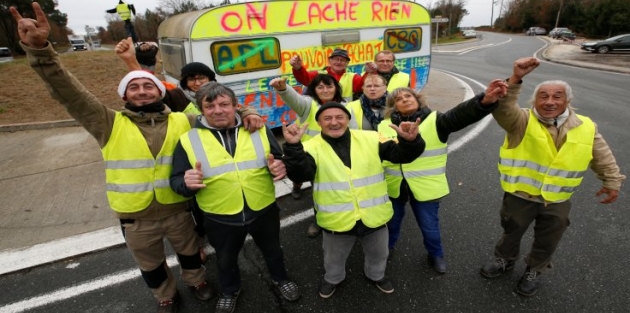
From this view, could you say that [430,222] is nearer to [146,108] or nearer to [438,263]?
[438,263]

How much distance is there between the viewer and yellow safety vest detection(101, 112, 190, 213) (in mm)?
2172

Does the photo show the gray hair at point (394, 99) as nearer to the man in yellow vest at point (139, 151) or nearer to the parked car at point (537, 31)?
the man in yellow vest at point (139, 151)

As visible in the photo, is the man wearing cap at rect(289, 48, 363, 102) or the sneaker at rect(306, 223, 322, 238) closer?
the sneaker at rect(306, 223, 322, 238)

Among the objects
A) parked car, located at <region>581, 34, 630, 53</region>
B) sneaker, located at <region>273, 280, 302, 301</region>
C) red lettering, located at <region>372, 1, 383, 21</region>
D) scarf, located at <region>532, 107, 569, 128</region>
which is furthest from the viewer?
parked car, located at <region>581, 34, 630, 53</region>

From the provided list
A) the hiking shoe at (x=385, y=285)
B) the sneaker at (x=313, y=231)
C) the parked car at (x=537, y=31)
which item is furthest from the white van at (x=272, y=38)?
the parked car at (x=537, y=31)

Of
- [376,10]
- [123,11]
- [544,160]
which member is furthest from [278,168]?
[376,10]

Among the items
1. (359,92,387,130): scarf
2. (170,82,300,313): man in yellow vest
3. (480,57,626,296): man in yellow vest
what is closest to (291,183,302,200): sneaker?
(359,92,387,130): scarf

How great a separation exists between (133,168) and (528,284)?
3111mm

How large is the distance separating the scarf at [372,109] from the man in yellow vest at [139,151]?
5.49 feet

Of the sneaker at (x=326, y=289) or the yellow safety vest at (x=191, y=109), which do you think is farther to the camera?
the yellow safety vest at (x=191, y=109)

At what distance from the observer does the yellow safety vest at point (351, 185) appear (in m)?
2.35

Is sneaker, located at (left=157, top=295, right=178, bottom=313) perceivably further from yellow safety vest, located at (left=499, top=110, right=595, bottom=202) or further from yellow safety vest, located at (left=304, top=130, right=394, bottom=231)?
yellow safety vest, located at (left=499, top=110, right=595, bottom=202)

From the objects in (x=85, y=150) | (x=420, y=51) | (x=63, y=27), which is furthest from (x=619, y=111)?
(x=63, y=27)

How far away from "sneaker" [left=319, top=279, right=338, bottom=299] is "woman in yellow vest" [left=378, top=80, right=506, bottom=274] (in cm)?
88
